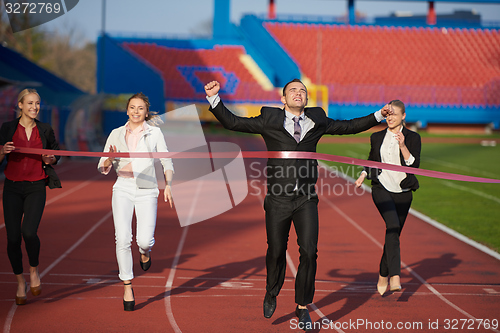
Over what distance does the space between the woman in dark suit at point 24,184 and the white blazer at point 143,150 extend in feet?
2.18

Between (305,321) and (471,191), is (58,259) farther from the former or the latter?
(471,191)

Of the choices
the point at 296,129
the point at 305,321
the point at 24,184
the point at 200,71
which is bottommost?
the point at 305,321

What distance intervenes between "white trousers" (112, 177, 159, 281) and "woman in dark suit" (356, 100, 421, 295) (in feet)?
7.50

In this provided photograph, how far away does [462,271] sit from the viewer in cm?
846

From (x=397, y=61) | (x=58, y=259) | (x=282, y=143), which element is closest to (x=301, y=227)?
(x=282, y=143)

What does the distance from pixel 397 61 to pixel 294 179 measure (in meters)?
51.4

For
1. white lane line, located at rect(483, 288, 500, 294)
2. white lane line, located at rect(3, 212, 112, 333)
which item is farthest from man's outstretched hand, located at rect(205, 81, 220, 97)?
white lane line, located at rect(483, 288, 500, 294)

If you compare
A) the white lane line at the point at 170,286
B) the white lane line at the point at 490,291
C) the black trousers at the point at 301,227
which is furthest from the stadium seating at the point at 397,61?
the black trousers at the point at 301,227

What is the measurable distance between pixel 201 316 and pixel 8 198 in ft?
7.46

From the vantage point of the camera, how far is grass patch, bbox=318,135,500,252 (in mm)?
12164

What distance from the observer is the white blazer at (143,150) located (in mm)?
6242

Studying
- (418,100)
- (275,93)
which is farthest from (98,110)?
(418,100)

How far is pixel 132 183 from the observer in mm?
6230

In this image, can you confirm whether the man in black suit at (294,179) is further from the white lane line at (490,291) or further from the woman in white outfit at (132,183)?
the white lane line at (490,291)
